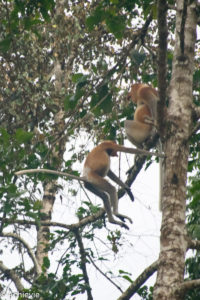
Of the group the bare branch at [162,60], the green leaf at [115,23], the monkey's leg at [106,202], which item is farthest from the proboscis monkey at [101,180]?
the bare branch at [162,60]

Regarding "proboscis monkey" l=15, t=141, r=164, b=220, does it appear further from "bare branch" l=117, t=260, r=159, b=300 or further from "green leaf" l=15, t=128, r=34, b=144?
"bare branch" l=117, t=260, r=159, b=300

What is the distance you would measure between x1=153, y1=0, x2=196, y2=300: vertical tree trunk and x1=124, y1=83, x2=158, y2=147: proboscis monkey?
153 centimetres

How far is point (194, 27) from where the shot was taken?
3078mm

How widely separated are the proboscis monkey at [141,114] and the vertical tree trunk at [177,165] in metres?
1.53

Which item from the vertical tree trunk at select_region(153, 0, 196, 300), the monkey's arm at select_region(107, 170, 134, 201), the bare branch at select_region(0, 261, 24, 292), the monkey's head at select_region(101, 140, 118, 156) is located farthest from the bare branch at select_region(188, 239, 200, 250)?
the bare branch at select_region(0, 261, 24, 292)

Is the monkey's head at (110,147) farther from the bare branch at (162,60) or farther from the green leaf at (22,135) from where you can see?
the bare branch at (162,60)

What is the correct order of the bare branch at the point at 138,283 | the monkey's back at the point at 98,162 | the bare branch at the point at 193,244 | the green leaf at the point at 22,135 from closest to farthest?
the bare branch at the point at 193,244 → the bare branch at the point at 138,283 → the green leaf at the point at 22,135 → the monkey's back at the point at 98,162

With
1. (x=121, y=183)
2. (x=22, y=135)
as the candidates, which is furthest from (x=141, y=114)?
(x=22, y=135)

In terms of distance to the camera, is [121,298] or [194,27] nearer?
[121,298]

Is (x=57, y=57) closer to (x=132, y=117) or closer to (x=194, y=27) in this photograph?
(x=132, y=117)

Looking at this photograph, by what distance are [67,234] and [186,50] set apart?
6.98 ft

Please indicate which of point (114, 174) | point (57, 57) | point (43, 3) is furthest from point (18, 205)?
point (57, 57)

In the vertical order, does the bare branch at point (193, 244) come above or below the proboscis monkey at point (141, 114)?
below

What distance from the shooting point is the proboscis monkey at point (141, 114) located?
456cm
